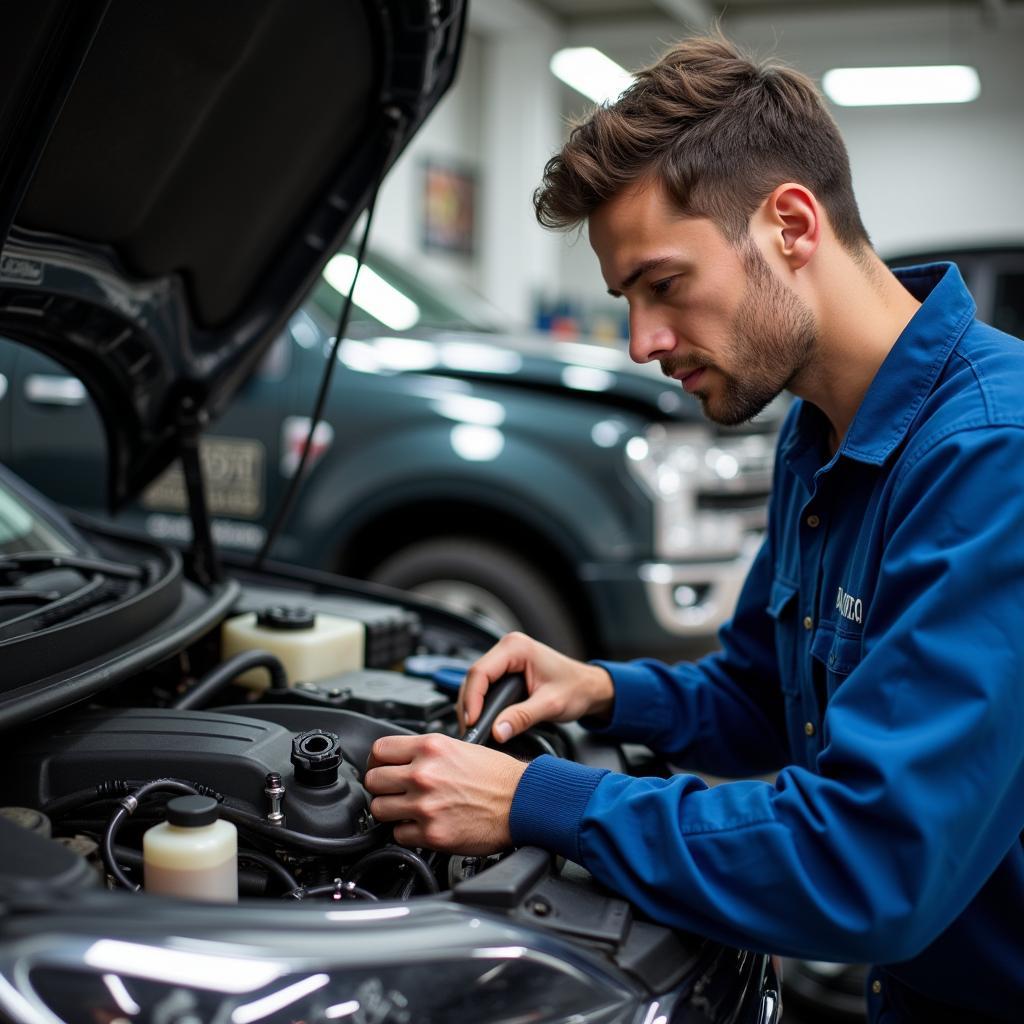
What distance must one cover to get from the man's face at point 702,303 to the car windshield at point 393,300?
230 centimetres

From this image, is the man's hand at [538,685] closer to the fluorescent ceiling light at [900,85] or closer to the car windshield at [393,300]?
the car windshield at [393,300]

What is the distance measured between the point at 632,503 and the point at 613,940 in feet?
7.60

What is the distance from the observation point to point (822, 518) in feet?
4.47

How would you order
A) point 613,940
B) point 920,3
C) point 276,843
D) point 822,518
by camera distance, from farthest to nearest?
1. point 920,3
2. point 822,518
3. point 276,843
4. point 613,940

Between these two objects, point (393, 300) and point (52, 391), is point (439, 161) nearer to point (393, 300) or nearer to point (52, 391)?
point (393, 300)

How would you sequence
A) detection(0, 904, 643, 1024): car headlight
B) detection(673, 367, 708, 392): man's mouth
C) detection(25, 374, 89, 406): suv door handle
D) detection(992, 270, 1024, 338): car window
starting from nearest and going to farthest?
detection(0, 904, 643, 1024): car headlight, detection(673, 367, 708, 392): man's mouth, detection(25, 374, 89, 406): suv door handle, detection(992, 270, 1024, 338): car window

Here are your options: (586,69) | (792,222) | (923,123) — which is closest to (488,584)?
(792,222)

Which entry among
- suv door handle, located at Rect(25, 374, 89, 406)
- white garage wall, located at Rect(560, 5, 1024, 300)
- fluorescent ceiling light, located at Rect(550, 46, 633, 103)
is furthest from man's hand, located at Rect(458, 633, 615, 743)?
white garage wall, located at Rect(560, 5, 1024, 300)

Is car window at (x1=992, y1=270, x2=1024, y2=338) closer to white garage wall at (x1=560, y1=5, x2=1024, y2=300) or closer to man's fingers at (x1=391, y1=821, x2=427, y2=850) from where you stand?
man's fingers at (x1=391, y1=821, x2=427, y2=850)

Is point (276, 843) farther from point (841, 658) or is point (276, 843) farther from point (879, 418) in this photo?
point (879, 418)

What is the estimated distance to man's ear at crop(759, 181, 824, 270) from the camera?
1.27m

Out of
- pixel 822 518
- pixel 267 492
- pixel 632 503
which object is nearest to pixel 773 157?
pixel 822 518

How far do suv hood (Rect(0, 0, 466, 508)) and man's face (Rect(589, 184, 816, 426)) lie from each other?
1.49ft

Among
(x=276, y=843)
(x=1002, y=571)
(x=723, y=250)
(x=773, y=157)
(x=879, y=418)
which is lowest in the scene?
(x=276, y=843)
